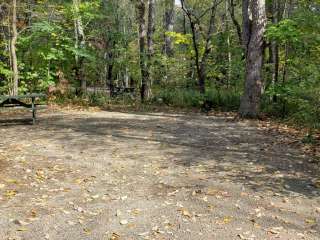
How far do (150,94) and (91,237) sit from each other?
14383 millimetres

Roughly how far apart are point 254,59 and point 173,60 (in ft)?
27.0

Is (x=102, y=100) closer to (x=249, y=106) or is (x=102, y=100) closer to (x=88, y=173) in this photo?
(x=249, y=106)

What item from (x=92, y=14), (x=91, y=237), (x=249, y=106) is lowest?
(x=91, y=237)

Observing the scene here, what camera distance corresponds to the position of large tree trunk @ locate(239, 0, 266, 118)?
1329 centimetres

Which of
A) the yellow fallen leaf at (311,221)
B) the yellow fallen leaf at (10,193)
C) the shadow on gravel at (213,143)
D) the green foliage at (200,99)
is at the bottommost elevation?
the yellow fallen leaf at (311,221)

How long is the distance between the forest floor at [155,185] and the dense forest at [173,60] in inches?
132

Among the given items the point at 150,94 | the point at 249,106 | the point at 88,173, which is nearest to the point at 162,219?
the point at 88,173

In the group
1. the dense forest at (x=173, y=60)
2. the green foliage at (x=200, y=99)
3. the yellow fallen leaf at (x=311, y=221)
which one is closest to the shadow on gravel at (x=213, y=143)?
the yellow fallen leaf at (x=311, y=221)

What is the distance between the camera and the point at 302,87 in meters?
11.4

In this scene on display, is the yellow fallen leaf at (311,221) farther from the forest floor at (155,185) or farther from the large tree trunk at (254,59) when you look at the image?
the large tree trunk at (254,59)

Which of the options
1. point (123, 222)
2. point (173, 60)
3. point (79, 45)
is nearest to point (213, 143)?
point (123, 222)

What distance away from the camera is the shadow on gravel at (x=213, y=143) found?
721 centimetres

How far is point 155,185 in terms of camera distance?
22.5 feet

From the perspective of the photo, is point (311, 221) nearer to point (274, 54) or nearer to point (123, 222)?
point (123, 222)
